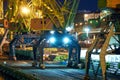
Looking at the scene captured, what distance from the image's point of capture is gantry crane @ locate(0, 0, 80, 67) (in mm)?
55656

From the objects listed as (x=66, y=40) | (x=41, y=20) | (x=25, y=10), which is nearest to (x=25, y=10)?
(x=25, y=10)

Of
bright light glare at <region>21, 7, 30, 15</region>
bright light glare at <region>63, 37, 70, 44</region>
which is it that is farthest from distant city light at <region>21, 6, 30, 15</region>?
bright light glare at <region>63, 37, 70, 44</region>

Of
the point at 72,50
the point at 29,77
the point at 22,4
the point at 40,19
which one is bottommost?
the point at 29,77

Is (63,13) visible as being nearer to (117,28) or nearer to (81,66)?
(81,66)

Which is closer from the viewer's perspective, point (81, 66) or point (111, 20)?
point (111, 20)

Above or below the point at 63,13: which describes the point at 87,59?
below

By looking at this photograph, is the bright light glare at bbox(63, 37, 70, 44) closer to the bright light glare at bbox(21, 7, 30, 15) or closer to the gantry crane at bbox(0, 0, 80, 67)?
the gantry crane at bbox(0, 0, 80, 67)

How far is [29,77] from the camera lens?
41188mm

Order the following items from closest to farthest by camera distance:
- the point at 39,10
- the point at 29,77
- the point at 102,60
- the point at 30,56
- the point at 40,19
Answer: the point at 102,60 < the point at 29,77 < the point at 40,19 < the point at 39,10 < the point at 30,56

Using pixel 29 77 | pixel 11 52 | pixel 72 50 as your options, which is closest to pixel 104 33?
pixel 29 77

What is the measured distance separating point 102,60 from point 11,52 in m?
42.5

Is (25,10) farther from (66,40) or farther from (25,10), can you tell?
(66,40)

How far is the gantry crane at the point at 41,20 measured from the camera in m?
55.7

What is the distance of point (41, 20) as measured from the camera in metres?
64.0
